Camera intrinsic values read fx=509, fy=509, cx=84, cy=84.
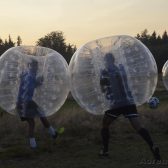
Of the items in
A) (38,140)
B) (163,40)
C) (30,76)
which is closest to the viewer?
(30,76)

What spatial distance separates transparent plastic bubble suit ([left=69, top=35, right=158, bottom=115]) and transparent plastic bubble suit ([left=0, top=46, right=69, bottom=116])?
2.58 ft

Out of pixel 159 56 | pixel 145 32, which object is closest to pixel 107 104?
pixel 159 56

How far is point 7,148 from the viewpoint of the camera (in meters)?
10.7

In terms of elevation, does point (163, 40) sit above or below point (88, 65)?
above

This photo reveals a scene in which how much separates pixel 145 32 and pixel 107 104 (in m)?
117

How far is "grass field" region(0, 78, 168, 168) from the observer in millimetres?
9156

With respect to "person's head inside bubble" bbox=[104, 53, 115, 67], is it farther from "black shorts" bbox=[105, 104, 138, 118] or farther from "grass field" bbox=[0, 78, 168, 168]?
"grass field" bbox=[0, 78, 168, 168]

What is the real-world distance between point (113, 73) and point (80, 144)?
2.68 m

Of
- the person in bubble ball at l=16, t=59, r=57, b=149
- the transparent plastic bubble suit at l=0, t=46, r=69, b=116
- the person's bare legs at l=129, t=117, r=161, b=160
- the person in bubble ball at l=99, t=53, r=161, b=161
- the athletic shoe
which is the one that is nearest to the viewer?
the person's bare legs at l=129, t=117, r=161, b=160

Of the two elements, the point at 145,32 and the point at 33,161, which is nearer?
the point at 33,161

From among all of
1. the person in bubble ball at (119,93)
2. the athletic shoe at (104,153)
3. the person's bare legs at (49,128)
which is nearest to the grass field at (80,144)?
the athletic shoe at (104,153)

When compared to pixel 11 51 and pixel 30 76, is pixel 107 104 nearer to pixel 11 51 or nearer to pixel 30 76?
pixel 30 76

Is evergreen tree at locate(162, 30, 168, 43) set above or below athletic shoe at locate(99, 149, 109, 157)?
above

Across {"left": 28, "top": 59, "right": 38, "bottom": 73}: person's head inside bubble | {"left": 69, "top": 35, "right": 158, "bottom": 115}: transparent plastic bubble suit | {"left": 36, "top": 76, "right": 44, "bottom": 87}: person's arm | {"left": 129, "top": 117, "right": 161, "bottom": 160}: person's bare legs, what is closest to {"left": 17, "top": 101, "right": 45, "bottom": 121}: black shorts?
{"left": 36, "top": 76, "right": 44, "bottom": 87}: person's arm
